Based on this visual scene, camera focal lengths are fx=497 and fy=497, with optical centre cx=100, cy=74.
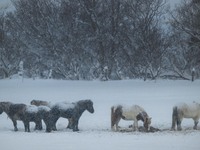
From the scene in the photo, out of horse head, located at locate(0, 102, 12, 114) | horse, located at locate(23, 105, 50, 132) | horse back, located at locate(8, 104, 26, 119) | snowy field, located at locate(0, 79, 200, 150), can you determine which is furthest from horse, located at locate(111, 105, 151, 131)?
horse head, located at locate(0, 102, 12, 114)

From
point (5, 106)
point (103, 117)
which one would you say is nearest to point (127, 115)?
point (103, 117)

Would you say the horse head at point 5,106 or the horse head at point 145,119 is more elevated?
the horse head at point 5,106

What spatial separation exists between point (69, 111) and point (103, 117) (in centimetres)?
141

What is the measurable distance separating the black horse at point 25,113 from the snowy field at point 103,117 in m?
0.30

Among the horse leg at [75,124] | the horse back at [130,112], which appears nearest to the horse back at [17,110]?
the horse leg at [75,124]

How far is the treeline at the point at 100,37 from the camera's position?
1566 centimetres

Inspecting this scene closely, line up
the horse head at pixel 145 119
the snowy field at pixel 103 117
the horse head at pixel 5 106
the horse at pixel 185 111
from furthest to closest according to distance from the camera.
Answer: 1. the horse head at pixel 5 106
2. the horse at pixel 185 111
3. the horse head at pixel 145 119
4. the snowy field at pixel 103 117

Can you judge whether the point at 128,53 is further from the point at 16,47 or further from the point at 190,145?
the point at 190,145

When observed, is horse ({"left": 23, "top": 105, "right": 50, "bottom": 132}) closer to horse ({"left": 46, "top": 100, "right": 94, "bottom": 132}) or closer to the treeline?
horse ({"left": 46, "top": 100, "right": 94, "bottom": 132})

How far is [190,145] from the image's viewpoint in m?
7.71

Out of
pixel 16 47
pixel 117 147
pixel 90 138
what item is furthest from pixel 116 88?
pixel 117 147

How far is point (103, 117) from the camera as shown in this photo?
1161 centimetres

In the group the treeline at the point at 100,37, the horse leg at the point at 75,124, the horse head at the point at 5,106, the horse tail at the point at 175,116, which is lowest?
the horse leg at the point at 75,124

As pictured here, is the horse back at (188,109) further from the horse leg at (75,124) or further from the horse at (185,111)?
the horse leg at (75,124)
